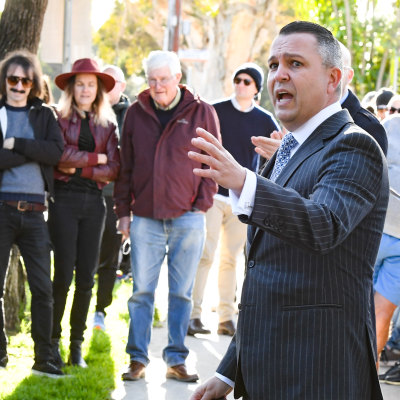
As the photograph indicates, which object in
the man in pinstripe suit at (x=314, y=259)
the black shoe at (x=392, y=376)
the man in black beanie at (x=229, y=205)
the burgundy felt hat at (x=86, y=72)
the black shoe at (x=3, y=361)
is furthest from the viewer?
the man in black beanie at (x=229, y=205)

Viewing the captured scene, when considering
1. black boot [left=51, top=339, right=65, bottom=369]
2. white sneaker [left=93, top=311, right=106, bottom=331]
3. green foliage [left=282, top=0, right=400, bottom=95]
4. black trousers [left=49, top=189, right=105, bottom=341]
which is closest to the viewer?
black boot [left=51, top=339, right=65, bottom=369]

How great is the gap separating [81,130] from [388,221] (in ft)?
7.96

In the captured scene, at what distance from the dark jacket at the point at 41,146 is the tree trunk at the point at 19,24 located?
1412 mm

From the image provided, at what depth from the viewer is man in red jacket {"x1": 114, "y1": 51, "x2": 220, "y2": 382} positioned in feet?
21.7

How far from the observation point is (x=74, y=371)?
633 centimetres

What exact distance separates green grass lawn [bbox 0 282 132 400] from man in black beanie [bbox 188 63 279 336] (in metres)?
0.91

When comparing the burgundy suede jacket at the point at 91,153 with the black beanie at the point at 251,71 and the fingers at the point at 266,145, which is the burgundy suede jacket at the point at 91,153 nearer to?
the black beanie at the point at 251,71

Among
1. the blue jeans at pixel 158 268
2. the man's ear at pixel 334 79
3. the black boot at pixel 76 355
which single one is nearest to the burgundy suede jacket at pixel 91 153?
the blue jeans at pixel 158 268

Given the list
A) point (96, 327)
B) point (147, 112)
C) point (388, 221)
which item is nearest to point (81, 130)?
point (147, 112)

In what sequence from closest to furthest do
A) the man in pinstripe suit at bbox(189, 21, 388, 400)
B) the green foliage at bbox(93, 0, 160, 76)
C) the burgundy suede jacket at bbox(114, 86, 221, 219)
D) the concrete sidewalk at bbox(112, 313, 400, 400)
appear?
the man in pinstripe suit at bbox(189, 21, 388, 400) → the concrete sidewalk at bbox(112, 313, 400, 400) → the burgundy suede jacket at bbox(114, 86, 221, 219) → the green foliage at bbox(93, 0, 160, 76)

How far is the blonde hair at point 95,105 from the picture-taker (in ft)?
22.2

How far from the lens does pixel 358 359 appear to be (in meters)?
2.75

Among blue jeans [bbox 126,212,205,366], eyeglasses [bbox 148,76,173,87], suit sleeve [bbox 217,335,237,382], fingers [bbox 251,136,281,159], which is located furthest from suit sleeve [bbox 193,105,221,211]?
suit sleeve [bbox 217,335,237,382]

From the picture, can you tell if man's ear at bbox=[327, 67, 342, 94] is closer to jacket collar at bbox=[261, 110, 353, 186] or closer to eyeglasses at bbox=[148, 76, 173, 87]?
jacket collar at bbox=[261, 110, 353, 186]
